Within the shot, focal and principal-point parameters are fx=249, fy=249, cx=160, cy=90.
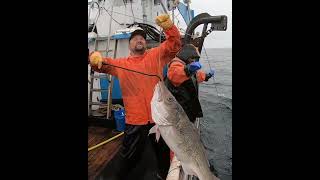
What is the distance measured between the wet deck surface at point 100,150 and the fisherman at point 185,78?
1.11 metres

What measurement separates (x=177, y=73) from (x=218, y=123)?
2.86 metres

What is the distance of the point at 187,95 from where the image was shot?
8.67 ft

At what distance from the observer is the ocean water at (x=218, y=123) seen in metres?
2.84

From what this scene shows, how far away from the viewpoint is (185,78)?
7.86ft

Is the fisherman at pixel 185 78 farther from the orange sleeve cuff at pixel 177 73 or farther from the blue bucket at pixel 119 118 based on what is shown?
the blue bucket at pixel 119 118

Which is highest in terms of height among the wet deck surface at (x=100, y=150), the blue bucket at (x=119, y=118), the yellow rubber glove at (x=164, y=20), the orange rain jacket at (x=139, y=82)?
the yellow rubber glove at (x=164, y=20)

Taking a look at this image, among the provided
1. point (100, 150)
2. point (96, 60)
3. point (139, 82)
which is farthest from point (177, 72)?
point (100, 150)

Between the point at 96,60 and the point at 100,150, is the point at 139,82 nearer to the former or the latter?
the point at 96,60

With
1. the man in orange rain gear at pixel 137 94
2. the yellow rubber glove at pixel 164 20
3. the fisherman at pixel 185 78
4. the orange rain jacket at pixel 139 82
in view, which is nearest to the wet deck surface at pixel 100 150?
the man in orange rain gear at pixel 137 94

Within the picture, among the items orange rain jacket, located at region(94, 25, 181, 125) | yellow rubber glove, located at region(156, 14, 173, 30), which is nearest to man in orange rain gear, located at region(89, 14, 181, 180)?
orange rain jacket, located at region(94, 25, 181, 125)
